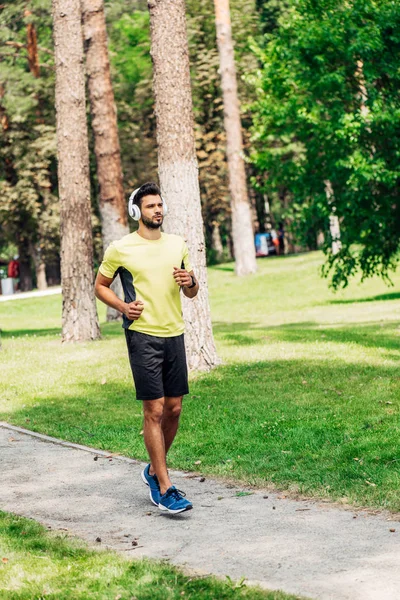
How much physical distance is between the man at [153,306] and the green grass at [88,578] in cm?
97

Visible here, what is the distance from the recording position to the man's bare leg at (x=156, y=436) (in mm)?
6648

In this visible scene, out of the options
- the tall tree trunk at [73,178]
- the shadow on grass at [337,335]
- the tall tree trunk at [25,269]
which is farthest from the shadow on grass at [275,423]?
the tall tree trunk at [25,269]

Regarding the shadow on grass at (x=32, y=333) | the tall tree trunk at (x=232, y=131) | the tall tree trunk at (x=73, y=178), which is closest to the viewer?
the tall tree trunk at (x=73, y=178)

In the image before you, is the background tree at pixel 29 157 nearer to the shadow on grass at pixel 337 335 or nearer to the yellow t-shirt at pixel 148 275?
the shadow on grass at pixel 337 335

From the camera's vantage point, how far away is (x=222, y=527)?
616cm

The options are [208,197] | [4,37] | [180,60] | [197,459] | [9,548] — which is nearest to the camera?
[9,548]

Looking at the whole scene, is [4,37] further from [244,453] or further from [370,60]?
[244,453]

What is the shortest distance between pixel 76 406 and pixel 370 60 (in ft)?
45.8

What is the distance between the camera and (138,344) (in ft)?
21.6

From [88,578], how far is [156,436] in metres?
1.60

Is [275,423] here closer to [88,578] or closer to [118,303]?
[118,303]

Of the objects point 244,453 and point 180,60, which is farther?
point 180,60

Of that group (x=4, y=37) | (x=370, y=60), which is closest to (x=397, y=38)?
(x=370, y=60)

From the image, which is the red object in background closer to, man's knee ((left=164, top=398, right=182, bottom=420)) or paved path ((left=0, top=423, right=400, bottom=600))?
paved path ((left=0, top=423, right=400, bottom=600))
